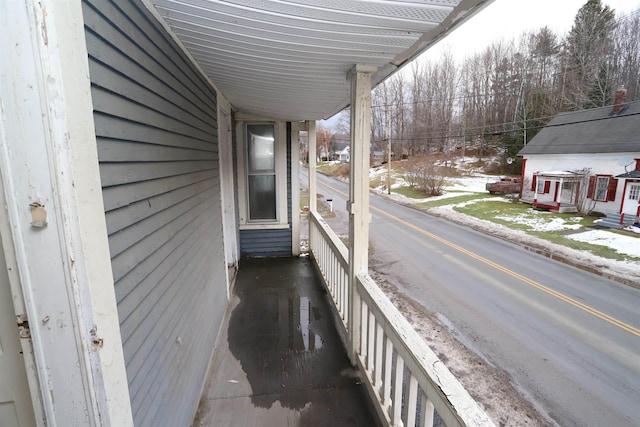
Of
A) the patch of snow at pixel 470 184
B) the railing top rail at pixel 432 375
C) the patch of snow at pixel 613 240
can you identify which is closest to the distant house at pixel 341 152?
the patch of snow at pixel 470 184

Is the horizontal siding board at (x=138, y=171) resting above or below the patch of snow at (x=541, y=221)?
above

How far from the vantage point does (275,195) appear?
5.38 metres

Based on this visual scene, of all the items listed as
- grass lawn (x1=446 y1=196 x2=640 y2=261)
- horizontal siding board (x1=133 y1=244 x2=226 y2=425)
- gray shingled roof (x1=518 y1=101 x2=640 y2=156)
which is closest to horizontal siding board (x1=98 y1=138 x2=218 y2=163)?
horizontal siding board (x1=133 y1=244 x2=226 y2=425)

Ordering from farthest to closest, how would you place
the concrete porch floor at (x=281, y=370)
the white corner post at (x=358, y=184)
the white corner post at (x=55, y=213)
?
the white corner post at (x=358, y=184), the concrete porch floor at (x=281, y=370), the white corner post at (x=55, y=213)

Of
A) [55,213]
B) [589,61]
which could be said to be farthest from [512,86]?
[55,213]

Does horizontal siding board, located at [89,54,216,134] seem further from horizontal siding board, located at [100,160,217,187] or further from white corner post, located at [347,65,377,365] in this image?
white corner post, located at [347,65,377,365]

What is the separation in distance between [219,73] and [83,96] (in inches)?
75.3

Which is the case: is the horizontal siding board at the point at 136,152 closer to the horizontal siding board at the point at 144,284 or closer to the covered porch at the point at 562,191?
the horizontal siding board at the point at 144,284

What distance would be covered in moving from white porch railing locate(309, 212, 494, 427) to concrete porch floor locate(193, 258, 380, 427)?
19cm

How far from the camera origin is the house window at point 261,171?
519 centimetres

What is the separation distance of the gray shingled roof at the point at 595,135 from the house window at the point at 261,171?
10.6 metres

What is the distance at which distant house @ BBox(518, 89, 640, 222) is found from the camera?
37.2 ft

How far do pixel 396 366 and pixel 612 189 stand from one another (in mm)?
14559

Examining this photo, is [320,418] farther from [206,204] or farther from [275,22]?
[275,22]
